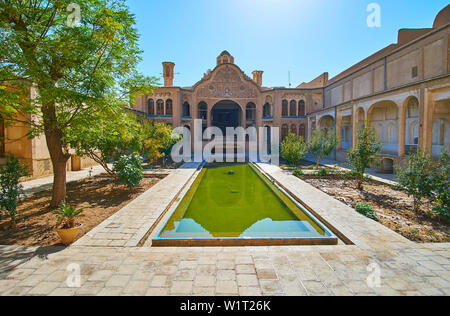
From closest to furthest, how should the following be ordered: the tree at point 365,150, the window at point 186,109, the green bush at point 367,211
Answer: the green bush at point 367,211 → the tree at point 365,150 → the window at point 186,109

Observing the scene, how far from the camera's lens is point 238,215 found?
22.3ft

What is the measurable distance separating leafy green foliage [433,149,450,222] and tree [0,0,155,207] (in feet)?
25.1

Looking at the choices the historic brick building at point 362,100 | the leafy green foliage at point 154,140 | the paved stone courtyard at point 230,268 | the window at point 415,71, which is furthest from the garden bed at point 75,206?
the window at point 415,71

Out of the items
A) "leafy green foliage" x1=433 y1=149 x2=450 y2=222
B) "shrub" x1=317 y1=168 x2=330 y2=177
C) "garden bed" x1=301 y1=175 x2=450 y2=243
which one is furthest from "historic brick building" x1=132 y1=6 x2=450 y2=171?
"leafy green foliage" x1=433 y1=149 x2=450 y2=222

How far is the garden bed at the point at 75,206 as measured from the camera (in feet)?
15.6

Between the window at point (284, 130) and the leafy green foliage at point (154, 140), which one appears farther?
the window at point (284, 130)

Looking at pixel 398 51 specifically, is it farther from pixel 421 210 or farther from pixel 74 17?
pixel 74 17

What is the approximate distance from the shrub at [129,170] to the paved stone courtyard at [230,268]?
10.9 ft
